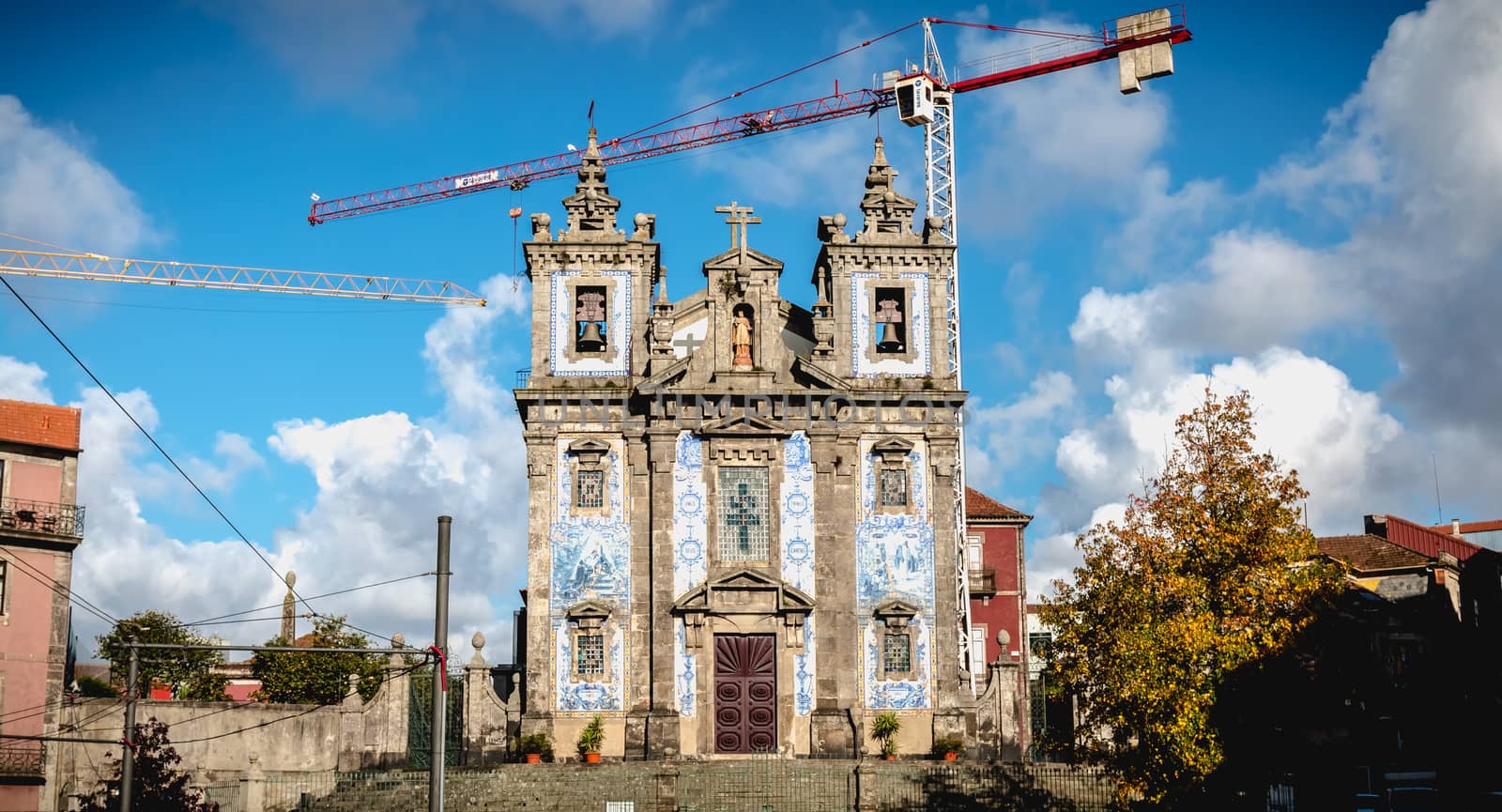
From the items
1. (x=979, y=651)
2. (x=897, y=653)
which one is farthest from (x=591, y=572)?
(x=979, y=651)

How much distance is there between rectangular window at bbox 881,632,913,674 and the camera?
41.2m

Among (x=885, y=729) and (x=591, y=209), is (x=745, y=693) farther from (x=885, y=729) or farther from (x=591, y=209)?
(x=591, y=209)

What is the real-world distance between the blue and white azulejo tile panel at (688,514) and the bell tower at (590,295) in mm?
2787

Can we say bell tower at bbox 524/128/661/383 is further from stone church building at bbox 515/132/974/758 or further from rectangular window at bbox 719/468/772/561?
rectangular window at bbox 719/468/772/561

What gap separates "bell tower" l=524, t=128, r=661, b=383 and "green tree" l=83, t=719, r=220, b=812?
13500 millimetres

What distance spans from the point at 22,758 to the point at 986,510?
3167 centimetres

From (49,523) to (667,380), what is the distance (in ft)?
58.8

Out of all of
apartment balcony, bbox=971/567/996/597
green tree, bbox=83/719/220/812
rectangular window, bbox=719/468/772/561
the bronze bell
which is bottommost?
green tree, bbox=83/719/220/812

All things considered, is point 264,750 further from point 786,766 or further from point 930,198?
point 930,198

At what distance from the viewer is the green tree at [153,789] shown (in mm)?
34156

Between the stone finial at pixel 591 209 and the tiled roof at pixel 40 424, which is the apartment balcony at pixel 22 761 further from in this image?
the stone finial at pixel 591 209

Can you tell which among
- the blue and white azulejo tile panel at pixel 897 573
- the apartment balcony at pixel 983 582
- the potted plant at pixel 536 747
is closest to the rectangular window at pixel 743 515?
the blue and white azulejo tile panel at pixel 897 573

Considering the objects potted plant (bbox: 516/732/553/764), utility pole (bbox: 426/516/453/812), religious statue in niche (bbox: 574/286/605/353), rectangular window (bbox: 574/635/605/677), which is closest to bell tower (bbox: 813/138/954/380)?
religious statue in niche (bbox: 574/286/605/353)

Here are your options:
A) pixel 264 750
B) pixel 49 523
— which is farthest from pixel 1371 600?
pixel 49 523
